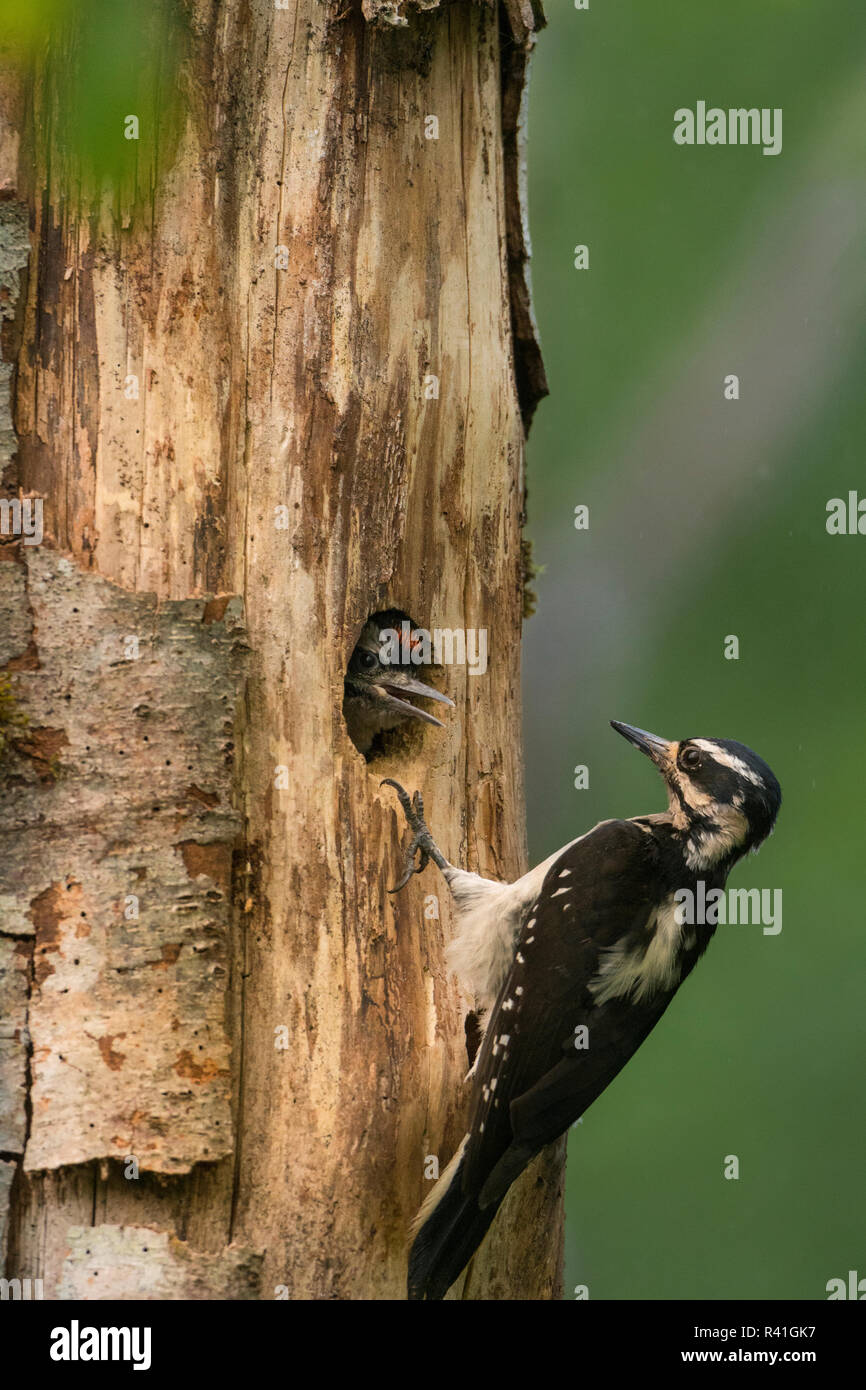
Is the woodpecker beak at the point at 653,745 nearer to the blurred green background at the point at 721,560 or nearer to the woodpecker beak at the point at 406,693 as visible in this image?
the woodpecker beak at the point at 406,693

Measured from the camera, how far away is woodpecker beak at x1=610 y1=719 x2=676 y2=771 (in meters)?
4.02

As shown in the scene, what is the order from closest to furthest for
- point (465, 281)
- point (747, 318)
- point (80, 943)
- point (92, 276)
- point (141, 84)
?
1. point (141, 84)
2. point (80, 943)
3. point (92, 276)
4. point (465, 281)
5. point (747, 318)

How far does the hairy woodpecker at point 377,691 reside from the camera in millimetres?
3553

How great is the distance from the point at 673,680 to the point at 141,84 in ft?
18.0

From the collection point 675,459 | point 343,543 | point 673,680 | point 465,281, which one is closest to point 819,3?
point 675,459

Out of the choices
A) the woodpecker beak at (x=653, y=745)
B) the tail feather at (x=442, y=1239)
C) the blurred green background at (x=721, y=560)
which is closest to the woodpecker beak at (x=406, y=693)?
the woodpecker beak at (x=653, y=745)

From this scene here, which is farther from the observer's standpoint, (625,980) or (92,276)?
(625,980)

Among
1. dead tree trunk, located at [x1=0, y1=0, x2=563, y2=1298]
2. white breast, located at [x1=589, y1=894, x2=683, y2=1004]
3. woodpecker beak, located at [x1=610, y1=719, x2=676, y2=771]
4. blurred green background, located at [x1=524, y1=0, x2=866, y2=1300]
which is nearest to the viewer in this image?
dead tree trunk, located at [x1=0, y1=0, x2=563, y2=1298]

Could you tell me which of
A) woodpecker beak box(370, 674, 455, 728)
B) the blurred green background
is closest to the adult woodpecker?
woodpecker beak box(370, 674, 455, 728)

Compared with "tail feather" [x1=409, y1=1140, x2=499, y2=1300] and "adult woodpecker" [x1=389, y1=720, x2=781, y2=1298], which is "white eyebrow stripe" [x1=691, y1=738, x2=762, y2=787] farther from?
"tail feather" [x1=409, y1=1140, x2=499, y2=1300]

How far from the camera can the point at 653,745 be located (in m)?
4.08

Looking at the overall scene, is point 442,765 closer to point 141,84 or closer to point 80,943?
point 80,943

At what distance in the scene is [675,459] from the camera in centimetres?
668

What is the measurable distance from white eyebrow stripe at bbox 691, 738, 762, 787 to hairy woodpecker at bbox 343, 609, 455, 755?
759mm
